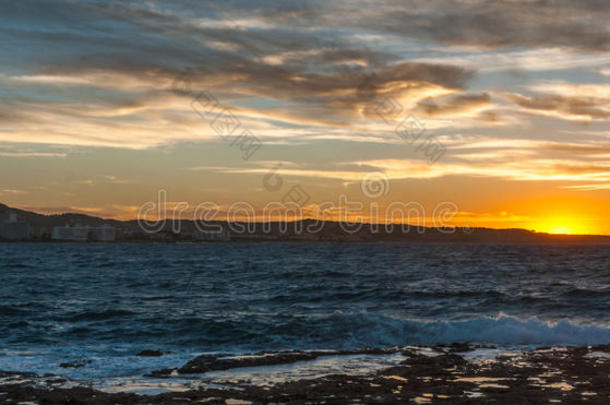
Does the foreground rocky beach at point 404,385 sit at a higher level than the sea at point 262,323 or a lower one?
higher

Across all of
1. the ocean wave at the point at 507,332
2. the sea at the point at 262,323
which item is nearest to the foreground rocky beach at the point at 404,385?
the sea at the point at 262,323

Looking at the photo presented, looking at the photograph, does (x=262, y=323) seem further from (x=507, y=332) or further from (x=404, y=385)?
(x=404, y=385)

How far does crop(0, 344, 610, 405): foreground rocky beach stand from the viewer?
13.8m

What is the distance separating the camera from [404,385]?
1523 centimetres

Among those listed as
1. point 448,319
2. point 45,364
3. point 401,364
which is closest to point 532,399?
point 401,364

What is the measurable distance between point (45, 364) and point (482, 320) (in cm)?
1721

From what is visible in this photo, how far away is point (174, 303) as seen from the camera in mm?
39469

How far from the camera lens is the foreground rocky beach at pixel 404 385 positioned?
13750mm

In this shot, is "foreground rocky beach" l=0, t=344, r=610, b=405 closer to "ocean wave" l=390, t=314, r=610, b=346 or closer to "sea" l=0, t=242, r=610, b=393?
"sea" l=0, t=242, r=610, b=393

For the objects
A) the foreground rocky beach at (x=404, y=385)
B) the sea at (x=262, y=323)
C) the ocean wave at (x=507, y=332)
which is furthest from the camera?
the ocean wave at (x=507, y=332)

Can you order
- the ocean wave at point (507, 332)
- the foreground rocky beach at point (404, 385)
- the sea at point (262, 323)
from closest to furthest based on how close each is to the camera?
the foreground rocky beach at point (404, 385)
the sea at point (262, 323)
the ocean wave at point (507, 332)

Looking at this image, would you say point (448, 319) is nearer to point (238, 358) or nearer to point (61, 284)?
point (238, 358)

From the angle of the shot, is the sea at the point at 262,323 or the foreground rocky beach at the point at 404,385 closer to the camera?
the foreground rocky beach at the point at 404,385

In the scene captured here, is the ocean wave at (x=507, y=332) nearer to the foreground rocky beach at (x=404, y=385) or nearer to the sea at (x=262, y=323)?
the sea at (x=262, y=323)
